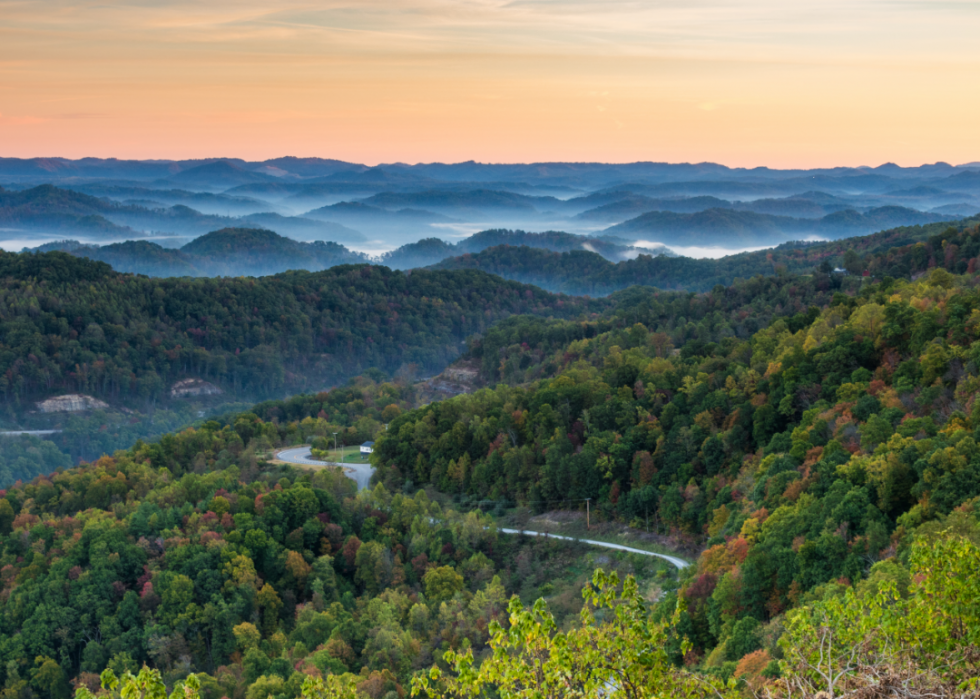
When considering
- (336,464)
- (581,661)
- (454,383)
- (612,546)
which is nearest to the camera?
(581,661)

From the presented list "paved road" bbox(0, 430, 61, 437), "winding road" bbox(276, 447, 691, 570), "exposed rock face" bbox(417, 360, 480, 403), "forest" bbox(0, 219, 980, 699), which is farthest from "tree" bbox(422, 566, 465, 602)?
"paved road" bbox(0, 430, 61, 437)

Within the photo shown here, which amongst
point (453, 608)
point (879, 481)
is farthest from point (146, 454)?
point (879, 481)

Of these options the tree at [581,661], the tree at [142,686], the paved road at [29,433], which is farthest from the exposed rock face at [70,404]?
the tree at [581,661]

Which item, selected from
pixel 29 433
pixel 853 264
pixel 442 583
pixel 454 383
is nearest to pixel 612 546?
pixel 442 583

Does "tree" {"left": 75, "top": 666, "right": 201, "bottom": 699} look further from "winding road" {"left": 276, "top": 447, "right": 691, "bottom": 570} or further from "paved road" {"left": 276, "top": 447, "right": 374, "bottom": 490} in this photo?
"paved road" {"left": 276, "top": 447, "right": 374, "bottom": 490}

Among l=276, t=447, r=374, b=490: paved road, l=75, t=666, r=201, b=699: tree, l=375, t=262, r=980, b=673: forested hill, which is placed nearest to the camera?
l=75, t=666, r=201, b=699: tree

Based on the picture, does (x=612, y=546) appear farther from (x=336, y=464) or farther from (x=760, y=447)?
(x=336, y=464)

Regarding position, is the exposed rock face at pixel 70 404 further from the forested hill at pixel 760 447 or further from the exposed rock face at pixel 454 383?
the forested hill at pixel 760 447
